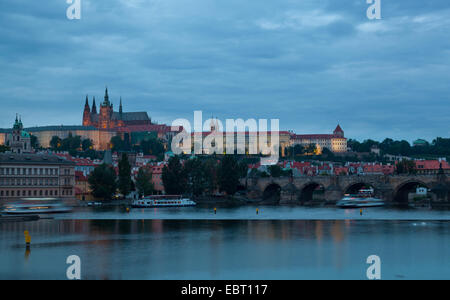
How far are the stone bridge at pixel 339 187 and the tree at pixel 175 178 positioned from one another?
369 inches

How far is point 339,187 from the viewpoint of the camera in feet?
232

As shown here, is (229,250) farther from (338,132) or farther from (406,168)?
(338,132)

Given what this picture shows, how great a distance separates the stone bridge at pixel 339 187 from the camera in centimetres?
6131

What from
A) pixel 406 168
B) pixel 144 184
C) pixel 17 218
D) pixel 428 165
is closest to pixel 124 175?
pixel 144 184

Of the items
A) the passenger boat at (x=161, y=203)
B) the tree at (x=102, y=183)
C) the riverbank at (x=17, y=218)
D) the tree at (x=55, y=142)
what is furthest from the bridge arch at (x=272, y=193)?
the tree at (x=55, y=142)

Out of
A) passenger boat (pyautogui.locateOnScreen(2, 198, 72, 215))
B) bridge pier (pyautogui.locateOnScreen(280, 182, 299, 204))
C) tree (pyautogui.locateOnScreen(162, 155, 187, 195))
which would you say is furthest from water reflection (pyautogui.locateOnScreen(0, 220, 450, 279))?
tree (pyautogui.locateOnScreen(162, 155, 187, 195))

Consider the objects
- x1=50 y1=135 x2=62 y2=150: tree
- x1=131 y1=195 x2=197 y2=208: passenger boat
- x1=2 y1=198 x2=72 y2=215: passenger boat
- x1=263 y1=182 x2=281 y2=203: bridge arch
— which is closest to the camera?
x1=2 y1=198 x2=72 y2=215: passenger boat

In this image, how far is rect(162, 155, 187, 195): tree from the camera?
76625mm

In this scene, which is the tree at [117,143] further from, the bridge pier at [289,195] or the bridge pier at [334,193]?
the bridge pier at [334,193]

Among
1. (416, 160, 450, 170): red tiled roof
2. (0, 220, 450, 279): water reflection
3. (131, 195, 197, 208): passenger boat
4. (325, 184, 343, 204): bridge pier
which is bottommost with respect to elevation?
(131, 195, 197, 208): passenger boat

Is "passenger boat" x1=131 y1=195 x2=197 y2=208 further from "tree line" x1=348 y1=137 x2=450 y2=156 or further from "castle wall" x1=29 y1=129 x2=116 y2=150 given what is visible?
"castle wall" x1=29 y1=129 x2=116 y2=150
